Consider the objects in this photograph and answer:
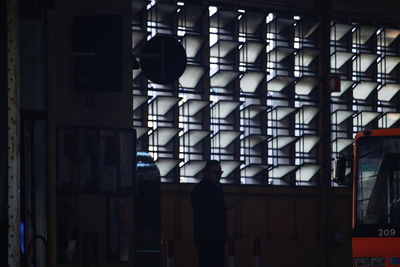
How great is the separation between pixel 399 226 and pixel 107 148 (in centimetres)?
442

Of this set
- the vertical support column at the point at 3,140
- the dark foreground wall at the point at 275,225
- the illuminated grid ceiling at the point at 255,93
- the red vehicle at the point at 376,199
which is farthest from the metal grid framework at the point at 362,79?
the vertical support column at the point at 3,140

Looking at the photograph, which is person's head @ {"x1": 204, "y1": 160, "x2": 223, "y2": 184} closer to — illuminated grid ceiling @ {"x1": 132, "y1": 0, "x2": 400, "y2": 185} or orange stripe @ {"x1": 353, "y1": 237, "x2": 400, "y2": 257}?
orange stripe @ {"x1": 353, "y1": 237, "x2": 400, "y2": 257}

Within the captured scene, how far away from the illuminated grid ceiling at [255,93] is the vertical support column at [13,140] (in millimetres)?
11609

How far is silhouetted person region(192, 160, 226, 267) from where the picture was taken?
18094 mm

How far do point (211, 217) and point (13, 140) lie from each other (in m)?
9.27

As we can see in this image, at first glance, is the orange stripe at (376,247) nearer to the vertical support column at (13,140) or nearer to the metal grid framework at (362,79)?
the metal grid framework at (362,79)

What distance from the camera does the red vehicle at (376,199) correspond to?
644 inches

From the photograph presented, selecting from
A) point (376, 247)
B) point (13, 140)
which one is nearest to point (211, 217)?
point (376, 247)

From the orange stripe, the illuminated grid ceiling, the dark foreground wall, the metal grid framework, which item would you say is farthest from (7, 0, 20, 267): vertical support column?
the metal grid framework

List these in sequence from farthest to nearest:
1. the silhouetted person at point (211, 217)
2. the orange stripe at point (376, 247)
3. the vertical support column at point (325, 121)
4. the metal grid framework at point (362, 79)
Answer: the metal grid framework at point (362, 79)
the vertical support column at point (325, 121)
the silhouetted person at point (211, 217)
the orange stripe at point (376, 247)

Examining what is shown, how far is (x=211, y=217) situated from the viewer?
18.1 metres

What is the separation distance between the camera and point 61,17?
1384 cm

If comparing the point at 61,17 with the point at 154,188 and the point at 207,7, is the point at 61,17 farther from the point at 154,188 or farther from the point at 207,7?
the point at 207,7

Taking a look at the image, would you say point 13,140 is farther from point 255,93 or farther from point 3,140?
point 255,93
